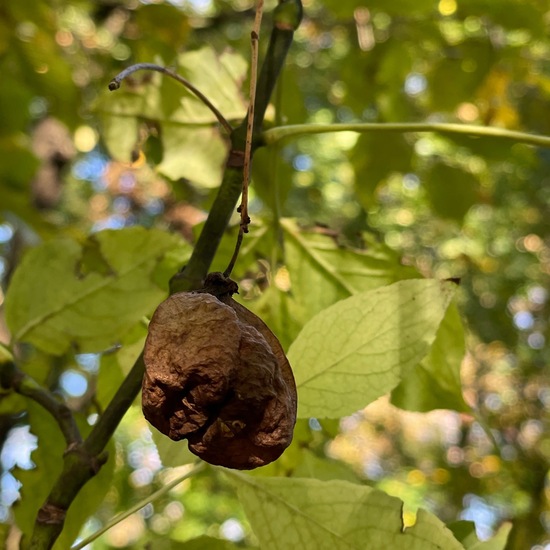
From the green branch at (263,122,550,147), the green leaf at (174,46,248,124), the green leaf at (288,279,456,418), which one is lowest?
the green leaf at (288,279,456,418)

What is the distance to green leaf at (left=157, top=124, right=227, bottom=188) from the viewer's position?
1123mm

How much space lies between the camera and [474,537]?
2.46ft

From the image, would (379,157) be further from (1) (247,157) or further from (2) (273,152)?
(1) (247,157)

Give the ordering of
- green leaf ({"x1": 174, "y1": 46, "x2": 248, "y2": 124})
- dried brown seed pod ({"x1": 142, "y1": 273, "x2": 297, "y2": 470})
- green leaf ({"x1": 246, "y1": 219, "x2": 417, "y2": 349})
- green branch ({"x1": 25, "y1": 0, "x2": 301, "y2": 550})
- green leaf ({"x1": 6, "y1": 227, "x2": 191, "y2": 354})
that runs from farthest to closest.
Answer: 1. green leaf ({"x1": 174, "y1": 46, "x2": 248, "y2": 124})
2. green leaf ({"x1": 246, "y1": 219, "x2": 417, "y2": 349})
3. green leaf ({"x1": 6, "y1": 227, "x2": 191, "y2": 354})
4. green branch ({"x1": 25, "y1": 0, "x2": 301, "y2": 550})
5. dried brown seed pod ({"x1": 142, "y1": 273, "x2": 297, "y2": 470})

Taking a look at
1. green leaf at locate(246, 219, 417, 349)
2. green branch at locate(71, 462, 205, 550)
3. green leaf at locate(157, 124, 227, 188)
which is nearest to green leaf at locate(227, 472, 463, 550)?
green branch at locate(71, 462, 205, 550)

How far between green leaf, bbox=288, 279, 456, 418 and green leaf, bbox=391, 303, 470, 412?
0.20 metres

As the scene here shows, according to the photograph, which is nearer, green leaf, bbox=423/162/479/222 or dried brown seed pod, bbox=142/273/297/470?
dried brown seed pod, bbox=142/273/297/470

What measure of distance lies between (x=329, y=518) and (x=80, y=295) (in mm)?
376

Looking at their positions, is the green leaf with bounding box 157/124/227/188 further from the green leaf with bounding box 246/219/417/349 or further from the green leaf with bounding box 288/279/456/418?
the green leaf with bounding box 288/279/456/418

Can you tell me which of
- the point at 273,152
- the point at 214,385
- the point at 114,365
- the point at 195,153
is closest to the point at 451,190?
the point at 195,153

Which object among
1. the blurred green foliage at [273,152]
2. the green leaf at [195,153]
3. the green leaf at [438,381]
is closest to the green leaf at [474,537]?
the blurred green foliage at [273,152]

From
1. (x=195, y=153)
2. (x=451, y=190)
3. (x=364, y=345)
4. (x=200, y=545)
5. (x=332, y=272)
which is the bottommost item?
(x=200, y=545)

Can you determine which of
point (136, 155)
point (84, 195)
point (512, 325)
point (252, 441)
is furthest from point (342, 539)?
point (84, 195)

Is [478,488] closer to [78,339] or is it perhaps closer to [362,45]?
[362,45]
